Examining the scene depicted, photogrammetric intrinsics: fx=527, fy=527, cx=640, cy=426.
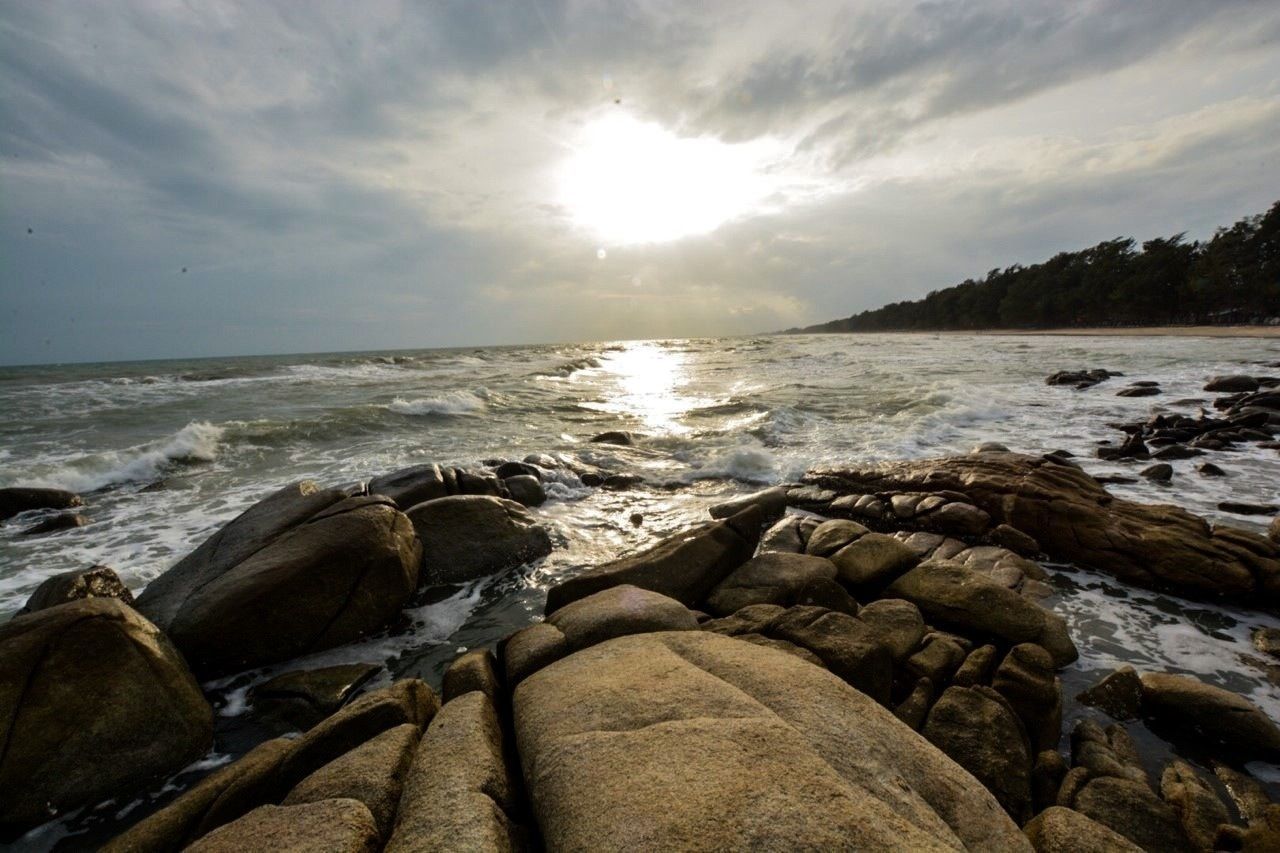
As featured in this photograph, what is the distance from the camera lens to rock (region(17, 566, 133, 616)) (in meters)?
4.66

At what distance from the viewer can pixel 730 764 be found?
7.38 ft

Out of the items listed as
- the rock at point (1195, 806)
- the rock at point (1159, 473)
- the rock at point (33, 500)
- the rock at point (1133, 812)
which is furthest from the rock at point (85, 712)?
the rock at point (1159, 473)

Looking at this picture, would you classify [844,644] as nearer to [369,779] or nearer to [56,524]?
[369,779]

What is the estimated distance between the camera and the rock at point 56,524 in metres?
8.31

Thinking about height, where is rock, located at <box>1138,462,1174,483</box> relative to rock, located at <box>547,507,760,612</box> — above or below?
below

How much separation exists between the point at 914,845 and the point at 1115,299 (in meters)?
92.3

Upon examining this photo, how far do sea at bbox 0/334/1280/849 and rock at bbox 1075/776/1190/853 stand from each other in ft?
4.47

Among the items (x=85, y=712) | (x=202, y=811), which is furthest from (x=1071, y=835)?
(x=85, y=712)

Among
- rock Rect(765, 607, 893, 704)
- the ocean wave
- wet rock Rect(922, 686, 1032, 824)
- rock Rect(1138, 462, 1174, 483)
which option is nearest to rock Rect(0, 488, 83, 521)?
the ocean wave

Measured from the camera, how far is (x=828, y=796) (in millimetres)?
2072

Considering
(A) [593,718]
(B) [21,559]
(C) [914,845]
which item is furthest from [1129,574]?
(B) [21,559]

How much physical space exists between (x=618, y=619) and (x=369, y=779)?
6.21ft

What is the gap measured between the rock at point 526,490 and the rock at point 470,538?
1.98 meters

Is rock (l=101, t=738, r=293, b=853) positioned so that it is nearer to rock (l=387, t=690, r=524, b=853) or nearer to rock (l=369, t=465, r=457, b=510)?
rock (l=387, t=690, r=524, b=853)
